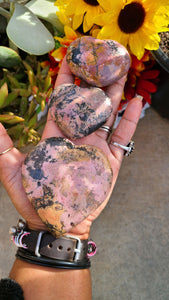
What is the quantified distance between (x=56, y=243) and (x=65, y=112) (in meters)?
0.33

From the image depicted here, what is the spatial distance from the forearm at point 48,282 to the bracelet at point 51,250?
0.03m

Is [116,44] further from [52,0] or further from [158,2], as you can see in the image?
[52,0]

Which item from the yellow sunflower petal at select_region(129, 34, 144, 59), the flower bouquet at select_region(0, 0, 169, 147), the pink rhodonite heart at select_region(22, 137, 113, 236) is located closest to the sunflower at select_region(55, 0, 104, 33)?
the flower bouquet at select_region(0, 0, 169, 147)

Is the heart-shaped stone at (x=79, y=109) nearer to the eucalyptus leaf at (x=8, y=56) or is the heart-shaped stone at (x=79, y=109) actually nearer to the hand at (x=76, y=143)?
the hand at (x=76, y=143)

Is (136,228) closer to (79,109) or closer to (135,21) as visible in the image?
(79,109)

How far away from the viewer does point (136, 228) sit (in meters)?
1.05

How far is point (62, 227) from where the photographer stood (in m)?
0.68

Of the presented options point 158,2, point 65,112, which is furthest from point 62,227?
point 158,2

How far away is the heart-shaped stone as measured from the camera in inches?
28.5

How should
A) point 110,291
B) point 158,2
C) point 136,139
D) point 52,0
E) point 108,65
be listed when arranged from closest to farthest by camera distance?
1. point 158,2
2. point 108,65
3. point 52,0
4. point 110,291
5. point 136,139

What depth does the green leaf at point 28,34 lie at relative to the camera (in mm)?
740

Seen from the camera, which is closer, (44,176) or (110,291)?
Answer: (44,176)

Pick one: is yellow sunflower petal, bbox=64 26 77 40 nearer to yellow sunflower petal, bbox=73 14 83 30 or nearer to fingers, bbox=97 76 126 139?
yellow sunflower petal, bbox=73 14 83 30

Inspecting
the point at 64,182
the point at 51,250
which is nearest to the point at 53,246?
the point at 51,250
